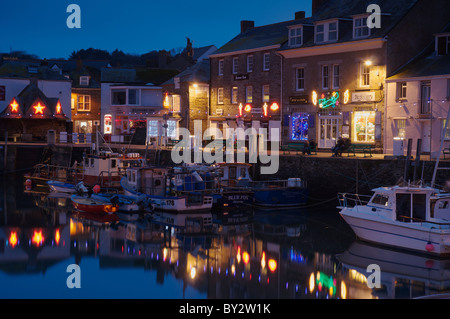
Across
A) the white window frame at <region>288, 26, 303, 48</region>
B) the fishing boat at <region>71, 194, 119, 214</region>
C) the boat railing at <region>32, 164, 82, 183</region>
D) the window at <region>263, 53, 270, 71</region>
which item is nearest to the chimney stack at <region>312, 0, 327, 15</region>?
the white window frame at <region>288, 26, 303, 48</region>

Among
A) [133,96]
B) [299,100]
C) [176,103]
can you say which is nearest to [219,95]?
[176,103]

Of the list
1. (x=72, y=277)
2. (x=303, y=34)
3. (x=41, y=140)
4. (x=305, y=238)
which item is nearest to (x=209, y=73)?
(x=303, y=34)

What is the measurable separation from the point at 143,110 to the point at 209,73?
12.2 metres

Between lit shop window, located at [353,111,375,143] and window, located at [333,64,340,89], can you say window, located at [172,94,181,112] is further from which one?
lit shop window, located at [353,111,375,143]

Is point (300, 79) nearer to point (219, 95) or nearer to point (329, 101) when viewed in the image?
point (329, 101)

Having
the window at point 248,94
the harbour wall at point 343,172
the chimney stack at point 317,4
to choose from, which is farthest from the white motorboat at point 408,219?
the chimney stack at point 317,4

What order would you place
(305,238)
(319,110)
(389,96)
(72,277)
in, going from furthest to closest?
(319,110), (389,96), (305,238), (72,277)

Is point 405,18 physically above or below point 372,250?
above

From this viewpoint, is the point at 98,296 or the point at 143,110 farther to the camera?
the point at 143,110

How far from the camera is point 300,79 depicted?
141 feet

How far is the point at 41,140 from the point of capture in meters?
57.3

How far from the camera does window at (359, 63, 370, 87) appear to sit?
3862 cm
